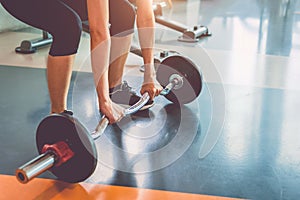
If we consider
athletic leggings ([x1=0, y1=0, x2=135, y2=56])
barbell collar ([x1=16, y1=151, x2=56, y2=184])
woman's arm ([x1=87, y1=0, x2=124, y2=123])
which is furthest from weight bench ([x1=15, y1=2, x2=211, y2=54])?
barbell collar ([x1=16, y1=151, x2=56, y2=184])

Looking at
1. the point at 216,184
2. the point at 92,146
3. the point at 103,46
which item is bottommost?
the point at 216,184

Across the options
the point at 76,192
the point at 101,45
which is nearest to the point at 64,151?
the point at 76,192

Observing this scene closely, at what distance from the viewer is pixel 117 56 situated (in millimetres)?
1954

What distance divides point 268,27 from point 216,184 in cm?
301

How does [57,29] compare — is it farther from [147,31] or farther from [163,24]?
[163,24]

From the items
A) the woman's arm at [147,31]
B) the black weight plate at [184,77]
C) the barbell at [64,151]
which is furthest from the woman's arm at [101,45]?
the black weight plate at [184,77]

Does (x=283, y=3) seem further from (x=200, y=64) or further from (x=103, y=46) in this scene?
(x=103, y=46)

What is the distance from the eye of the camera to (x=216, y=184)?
4.76ft

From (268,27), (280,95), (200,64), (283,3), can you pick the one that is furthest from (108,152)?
(283,3)

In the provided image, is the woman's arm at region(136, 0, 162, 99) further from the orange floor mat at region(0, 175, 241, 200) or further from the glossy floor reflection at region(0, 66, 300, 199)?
the orange floor mat at region(0, 175, 241, 200)

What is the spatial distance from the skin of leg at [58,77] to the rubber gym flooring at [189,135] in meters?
0.21

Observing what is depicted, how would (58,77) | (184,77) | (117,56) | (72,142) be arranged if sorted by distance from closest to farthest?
(72,142) → (58,77) → (117,56) → (184,77)

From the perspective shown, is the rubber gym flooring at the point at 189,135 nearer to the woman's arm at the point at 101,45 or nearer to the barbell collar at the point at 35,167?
the barbell collar at the point at 35,167

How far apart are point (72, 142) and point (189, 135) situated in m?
0.66
